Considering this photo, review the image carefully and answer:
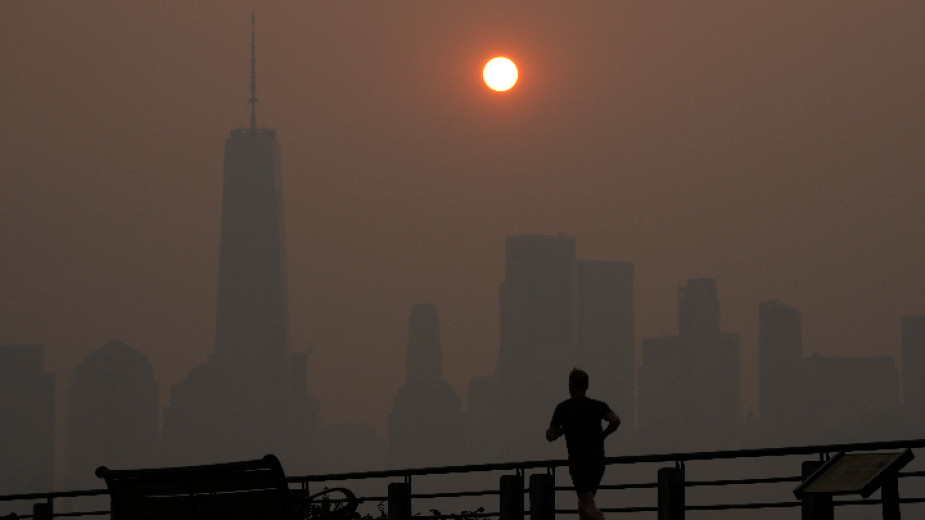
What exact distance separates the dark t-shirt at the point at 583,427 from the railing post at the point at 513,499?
5.13ft

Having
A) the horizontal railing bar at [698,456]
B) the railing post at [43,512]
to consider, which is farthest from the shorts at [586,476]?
the railing post at [43,512]

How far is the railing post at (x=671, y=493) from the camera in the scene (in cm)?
1289

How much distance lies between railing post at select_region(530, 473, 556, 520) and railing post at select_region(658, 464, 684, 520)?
3.66 ft

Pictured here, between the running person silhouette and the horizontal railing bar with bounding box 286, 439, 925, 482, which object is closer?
the horizontal railing bar with bounding box 286, 439, 925, 482

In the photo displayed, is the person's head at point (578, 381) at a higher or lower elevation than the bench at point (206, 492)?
higher

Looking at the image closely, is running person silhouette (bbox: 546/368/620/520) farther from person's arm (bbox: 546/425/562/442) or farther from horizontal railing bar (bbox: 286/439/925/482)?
horizontal railing bar (bbox: 286/439/925/482)

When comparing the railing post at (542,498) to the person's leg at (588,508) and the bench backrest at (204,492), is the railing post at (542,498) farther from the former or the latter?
the bench backrest at (204,492)

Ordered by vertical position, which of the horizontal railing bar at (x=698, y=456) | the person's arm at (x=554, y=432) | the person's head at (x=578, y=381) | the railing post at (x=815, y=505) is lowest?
the railing post at (x=815, y=505)

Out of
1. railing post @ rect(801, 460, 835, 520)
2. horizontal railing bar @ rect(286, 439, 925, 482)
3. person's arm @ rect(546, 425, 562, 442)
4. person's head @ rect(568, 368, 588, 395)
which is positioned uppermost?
person's head @ rect(568, 368, 588, 395)

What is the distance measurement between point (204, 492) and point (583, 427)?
4953 mm

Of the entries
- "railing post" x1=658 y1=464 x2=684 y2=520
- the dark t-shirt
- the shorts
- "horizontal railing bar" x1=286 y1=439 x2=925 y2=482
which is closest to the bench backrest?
"horizontal railing bar" x1=286 y1=439 x2=925 y2=482

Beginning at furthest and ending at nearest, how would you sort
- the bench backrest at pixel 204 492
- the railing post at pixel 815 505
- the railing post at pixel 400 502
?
the railing post at pixel 400 502 → the railing post at pixel 815 505 → the bench backrest at pixel 204 492

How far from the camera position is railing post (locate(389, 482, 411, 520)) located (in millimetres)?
14867

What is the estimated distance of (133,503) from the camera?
8250 mm
